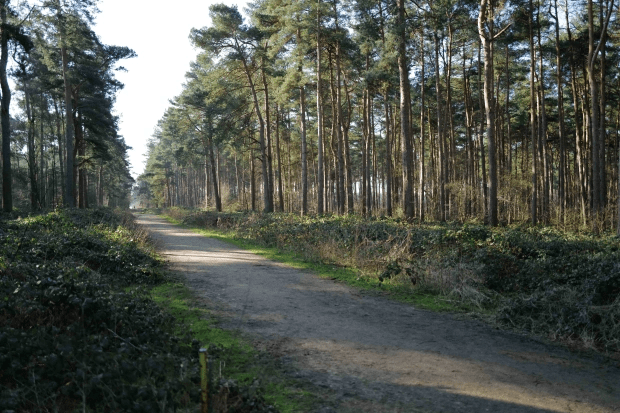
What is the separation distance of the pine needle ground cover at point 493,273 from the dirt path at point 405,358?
0.66 m

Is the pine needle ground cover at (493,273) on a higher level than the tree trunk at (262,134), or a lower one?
lower

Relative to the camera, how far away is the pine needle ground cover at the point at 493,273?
6145 millimetres

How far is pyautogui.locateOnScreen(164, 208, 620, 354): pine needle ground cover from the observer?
6.14 metres

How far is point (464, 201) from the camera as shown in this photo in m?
24.0

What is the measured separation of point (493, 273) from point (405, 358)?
16.9ft

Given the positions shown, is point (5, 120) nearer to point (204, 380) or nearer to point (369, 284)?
point (369, 284)

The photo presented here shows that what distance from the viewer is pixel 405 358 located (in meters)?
5.00

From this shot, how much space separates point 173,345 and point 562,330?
530cm

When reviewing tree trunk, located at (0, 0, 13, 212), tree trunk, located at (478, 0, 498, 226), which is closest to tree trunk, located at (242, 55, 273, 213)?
tree trunk, located at (0, 0, 13, 212)

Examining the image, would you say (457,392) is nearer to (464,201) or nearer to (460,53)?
(464,201)

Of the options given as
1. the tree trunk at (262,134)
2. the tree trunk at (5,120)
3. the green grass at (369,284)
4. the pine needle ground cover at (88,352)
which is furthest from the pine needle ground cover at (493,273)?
the tree trunk at (5,120)

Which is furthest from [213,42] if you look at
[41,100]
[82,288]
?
[82,288]

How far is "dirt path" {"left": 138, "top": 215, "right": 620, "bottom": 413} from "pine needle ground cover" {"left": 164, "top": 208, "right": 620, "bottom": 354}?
0.66 m

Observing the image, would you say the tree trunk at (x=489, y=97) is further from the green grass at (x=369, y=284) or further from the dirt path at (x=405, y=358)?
the dirt path at (x=405, y=358)
